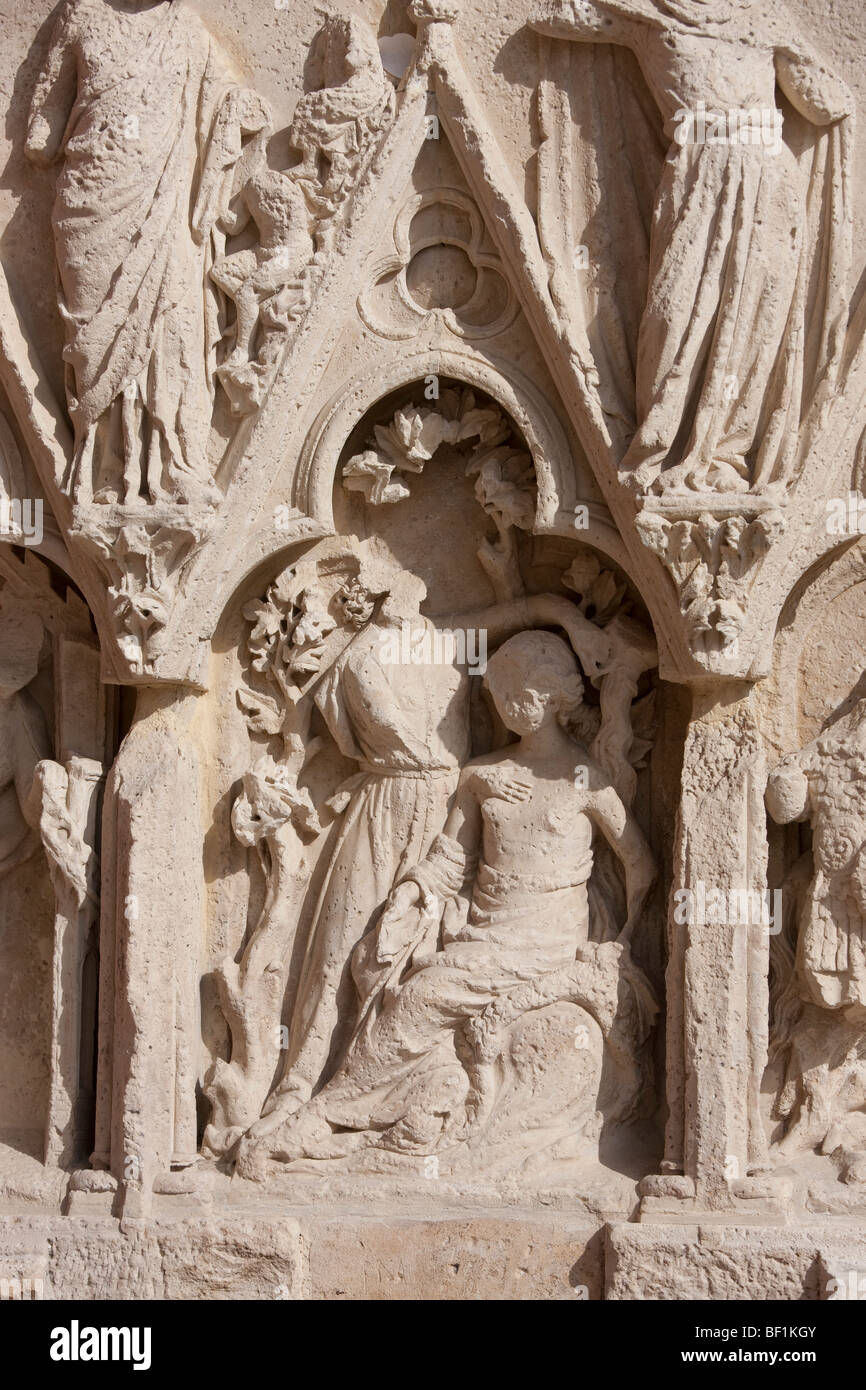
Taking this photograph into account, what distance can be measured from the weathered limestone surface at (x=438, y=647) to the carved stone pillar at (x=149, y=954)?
0.02 meters

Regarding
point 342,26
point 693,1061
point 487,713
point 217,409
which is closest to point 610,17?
point 342,26

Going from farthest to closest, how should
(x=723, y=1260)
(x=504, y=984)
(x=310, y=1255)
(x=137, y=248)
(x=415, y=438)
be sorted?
(x=415, y=438), (x=137, y=248), (x=504, y=984), (x=310, y=1255), (x=723, y=1260)

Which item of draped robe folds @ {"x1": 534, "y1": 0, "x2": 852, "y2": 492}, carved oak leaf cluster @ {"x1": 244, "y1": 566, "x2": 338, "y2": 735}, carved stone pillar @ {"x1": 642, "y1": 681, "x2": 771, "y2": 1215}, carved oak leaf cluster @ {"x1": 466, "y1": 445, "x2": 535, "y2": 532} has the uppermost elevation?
draped robe folds @ {"x1": 534, "y1": 0, "x2": 852, "y2": 492}

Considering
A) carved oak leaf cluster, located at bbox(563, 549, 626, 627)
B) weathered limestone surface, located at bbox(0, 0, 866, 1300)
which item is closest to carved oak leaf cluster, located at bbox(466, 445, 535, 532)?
weathered limestone surface, located at bbox(0, 0, 866, 1300)

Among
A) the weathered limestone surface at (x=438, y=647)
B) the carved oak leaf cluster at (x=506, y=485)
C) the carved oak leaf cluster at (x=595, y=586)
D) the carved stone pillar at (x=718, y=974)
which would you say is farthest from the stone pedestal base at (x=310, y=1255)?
the carved oak leaf cluster at (x=506, y=485)

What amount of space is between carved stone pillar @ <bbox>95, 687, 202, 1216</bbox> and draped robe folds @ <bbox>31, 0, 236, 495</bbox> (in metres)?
0.97

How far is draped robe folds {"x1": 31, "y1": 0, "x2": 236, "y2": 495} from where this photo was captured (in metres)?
6.92

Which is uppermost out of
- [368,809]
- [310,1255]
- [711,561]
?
[711,561]

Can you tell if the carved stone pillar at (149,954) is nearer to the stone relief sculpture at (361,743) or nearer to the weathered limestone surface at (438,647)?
the weathered limestone surface at (438,647)

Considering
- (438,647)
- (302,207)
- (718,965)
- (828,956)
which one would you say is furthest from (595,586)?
(302,207)

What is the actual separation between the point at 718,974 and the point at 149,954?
194cm

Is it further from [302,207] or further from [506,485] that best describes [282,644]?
[302,207]

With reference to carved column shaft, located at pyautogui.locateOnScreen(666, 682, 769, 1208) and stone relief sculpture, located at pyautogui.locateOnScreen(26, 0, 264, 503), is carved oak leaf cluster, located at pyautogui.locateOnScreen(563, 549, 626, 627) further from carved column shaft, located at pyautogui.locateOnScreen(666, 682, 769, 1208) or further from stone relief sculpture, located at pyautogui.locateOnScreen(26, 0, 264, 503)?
stone relief sculpture, located at pyautogui.locateOnScreen(26, 0, 264, 503)

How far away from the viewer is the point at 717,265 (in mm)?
6621
